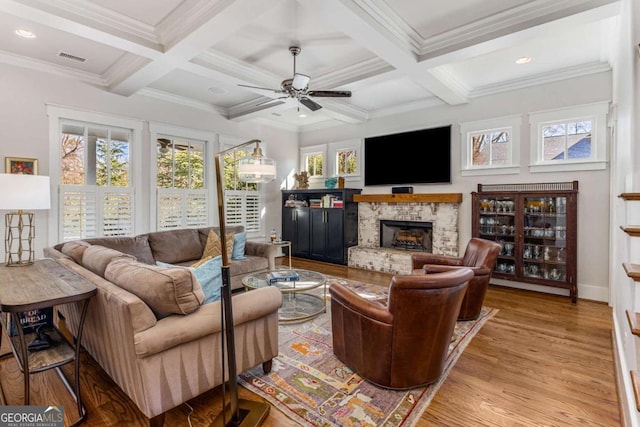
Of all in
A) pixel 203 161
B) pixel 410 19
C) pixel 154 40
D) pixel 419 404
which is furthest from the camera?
pixel 203 161

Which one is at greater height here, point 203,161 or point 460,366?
point 203,161

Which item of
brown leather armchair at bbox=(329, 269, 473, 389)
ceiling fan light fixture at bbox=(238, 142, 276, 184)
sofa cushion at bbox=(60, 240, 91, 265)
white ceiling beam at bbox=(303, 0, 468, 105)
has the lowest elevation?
brown leather armchair at bbox=(329, 269, 473, 389)

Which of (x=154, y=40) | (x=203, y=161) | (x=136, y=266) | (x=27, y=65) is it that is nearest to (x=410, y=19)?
(x=154, y=40)

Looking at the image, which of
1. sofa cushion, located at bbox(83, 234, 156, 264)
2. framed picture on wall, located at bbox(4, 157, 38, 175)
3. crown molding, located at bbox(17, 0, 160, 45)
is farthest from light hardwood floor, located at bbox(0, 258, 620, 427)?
crown molding, located at bbox(17, 0, 160, 45)

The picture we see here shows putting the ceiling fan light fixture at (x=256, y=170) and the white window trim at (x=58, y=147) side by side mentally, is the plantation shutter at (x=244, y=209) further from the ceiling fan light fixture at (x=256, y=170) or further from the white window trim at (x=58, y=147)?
the ceiling fan light fixture at (x=256, y=170)

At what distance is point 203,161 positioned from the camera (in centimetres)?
581

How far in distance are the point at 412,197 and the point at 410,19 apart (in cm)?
295

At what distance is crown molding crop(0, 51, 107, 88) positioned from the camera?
376 cm

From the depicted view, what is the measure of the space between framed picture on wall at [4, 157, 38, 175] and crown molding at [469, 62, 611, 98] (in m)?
6.14

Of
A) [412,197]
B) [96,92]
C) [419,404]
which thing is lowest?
[419,404]

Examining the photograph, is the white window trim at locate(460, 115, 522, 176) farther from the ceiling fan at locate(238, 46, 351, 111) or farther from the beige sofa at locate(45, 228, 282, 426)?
the beige sofa at locate(45, 228, 282, 426)

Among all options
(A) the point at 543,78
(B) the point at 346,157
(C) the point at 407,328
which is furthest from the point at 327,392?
(B) the point at 346,157

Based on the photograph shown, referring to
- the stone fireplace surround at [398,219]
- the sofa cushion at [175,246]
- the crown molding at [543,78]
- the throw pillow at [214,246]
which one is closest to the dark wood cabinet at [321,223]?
the stone fireplace surround at [398,219]

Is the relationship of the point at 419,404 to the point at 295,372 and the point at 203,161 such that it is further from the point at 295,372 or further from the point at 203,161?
the point at 203,161
